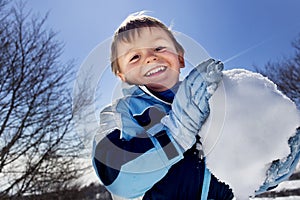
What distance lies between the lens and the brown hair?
1.49 feet

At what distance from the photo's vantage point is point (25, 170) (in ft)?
11.4

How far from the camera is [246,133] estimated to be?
384 mm

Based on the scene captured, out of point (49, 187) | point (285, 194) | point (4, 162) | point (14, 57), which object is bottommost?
point (285, 194)

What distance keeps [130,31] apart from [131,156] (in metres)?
0.17

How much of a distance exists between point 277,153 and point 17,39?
3307 mm

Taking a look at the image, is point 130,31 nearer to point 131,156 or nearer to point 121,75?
point 121,75

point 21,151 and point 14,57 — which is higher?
point 14,57

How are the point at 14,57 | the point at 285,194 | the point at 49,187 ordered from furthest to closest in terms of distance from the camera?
the point at 285,194 → the point at 49,187 → the point at 14,57

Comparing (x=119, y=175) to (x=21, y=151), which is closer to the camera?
(x=119, y=175)

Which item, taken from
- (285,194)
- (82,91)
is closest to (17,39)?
(82,91)

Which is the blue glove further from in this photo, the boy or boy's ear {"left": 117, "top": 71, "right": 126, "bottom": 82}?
boy's ear {"left": 117, "top": 71, "right": 126, "bottom": 82}

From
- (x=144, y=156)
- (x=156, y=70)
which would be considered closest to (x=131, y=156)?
(x=144, y=156)

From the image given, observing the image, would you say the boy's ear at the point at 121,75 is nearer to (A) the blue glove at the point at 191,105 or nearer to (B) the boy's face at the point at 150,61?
(B) the boy's face at the point at 150,61

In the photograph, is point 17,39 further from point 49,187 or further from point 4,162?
point 49,187
